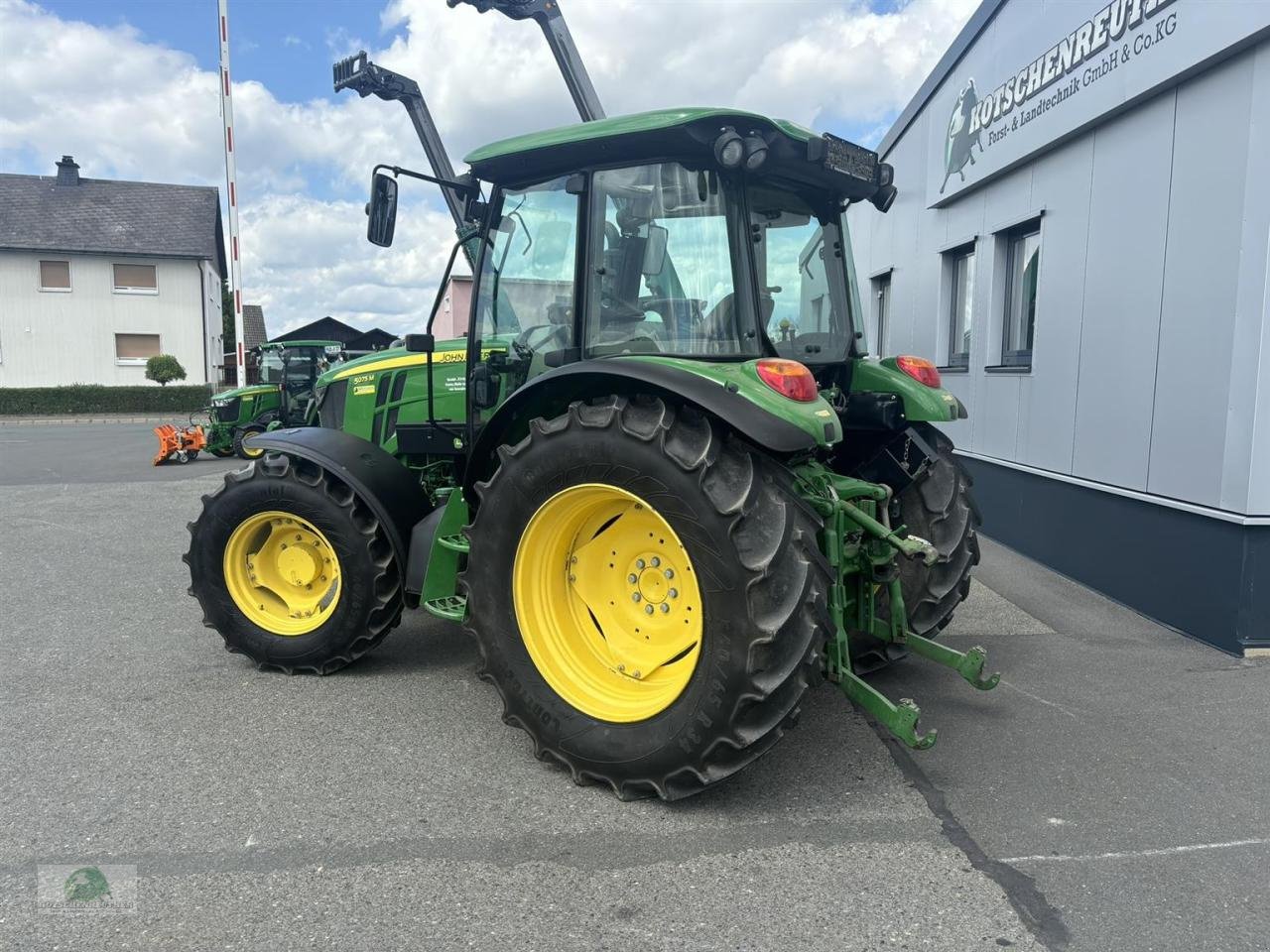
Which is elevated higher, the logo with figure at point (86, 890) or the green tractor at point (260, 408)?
the green tractor at point (260, 408)

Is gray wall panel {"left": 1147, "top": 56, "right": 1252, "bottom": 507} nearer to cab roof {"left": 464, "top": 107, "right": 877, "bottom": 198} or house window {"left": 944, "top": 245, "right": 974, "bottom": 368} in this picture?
cab roof {"left": 464, "top": 107, "right": 877, "bottom": 198}

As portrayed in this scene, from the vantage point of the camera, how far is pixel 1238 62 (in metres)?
5.00

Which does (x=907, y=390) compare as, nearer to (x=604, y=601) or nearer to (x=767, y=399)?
(x=767, y=399)

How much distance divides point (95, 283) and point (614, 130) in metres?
36.6

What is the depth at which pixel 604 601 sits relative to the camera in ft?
11.8

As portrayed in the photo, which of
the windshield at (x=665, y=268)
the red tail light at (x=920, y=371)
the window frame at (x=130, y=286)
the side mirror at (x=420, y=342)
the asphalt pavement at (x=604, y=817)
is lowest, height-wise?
A: the asphalt pavement at (x=604, y=817)

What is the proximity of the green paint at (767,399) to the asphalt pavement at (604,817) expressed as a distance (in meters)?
1.32

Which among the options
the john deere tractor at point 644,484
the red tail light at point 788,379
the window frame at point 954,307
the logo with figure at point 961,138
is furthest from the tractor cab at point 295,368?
the red tail light at point 788,379

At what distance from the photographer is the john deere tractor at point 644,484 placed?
3.02 m

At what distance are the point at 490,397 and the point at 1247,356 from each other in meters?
4.08

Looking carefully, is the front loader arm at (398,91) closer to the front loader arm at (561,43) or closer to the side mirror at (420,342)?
the front loader arm at (561,43)

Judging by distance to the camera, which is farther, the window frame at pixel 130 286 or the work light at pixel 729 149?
the window frame at pixel 130 286

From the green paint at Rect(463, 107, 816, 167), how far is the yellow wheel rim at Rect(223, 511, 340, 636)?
2.03 meters

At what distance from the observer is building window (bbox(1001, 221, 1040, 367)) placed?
7846 mm
